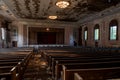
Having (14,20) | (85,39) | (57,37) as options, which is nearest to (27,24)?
(14,20)

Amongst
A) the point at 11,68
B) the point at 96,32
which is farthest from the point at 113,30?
the point at 11,68

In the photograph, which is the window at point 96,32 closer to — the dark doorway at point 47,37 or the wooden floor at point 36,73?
the wooden floor at point 36,73

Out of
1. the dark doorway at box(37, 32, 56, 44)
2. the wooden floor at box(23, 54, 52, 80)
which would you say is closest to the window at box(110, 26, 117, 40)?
the wooden floor at box(23, 54, 52, 80)

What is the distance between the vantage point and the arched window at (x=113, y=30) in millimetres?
9289

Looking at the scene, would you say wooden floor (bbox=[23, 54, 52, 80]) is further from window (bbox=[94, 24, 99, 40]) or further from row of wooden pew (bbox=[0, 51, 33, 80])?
window (bbox=[94, 24, 99, 40])

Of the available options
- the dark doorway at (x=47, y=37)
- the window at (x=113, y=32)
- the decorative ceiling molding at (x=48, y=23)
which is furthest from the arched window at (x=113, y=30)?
the dark doorway at (x=47, y=37)

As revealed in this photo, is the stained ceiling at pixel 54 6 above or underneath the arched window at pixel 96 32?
above

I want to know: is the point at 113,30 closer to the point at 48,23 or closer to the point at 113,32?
the point at 113,32

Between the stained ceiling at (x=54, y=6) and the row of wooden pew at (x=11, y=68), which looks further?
the stained ceiling at (x=54, y=6)

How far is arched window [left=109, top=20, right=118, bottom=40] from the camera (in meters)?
9.29

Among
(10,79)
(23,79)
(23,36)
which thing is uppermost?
(23,36)

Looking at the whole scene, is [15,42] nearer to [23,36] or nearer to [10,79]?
[23,36]

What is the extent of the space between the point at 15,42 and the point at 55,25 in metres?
5.29

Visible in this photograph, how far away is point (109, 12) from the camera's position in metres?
9.83
